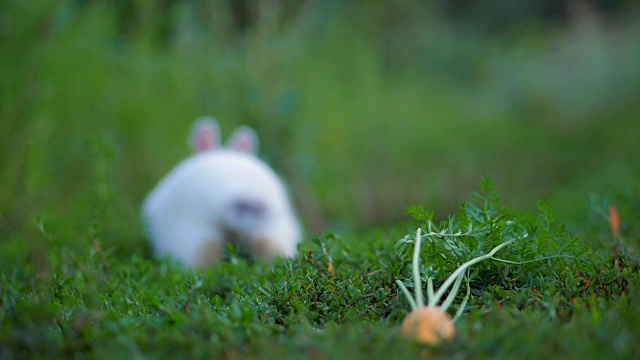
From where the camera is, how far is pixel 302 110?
536 centimetres

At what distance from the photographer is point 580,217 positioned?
282 cm

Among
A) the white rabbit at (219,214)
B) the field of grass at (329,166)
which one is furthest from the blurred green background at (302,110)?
the white rabbit at (219,214)

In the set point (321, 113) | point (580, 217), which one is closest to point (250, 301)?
point (580, 217)

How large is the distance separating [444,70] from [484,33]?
781 millimetres

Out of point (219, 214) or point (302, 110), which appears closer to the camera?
point (219, 214)

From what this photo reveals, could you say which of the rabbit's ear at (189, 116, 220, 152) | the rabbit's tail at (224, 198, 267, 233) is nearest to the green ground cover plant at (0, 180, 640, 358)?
the rabbit's tail at (224, 198, 267, 233)

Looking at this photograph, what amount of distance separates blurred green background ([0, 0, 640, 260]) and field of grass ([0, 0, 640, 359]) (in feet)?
0.06

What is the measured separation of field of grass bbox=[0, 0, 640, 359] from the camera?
1.29 meters

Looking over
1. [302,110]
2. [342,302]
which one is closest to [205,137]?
Result: [342,302]

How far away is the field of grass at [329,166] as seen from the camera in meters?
1.29

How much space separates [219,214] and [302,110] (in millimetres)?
2720

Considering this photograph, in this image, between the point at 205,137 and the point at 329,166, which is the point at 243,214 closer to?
the point at 205,137

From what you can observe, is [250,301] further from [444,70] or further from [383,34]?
[444,70]

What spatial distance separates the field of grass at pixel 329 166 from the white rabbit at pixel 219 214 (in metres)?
0.21
